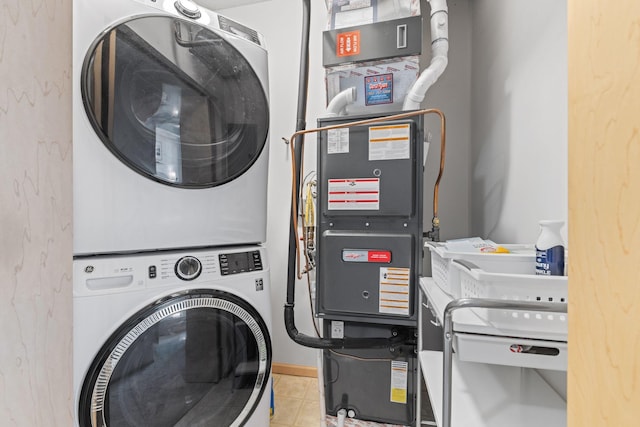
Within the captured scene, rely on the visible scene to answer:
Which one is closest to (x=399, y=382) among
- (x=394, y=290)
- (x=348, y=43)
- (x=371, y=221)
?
(x=394, y=290)

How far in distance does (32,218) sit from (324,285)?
3.45 ft

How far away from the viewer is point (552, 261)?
2.10ft

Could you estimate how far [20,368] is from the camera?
0.45 m

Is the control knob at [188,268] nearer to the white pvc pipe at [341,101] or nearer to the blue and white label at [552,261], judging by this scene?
the white pvc pipe at [341,101]

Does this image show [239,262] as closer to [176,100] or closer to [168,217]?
[168,217]

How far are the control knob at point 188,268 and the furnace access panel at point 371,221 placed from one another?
0.52m

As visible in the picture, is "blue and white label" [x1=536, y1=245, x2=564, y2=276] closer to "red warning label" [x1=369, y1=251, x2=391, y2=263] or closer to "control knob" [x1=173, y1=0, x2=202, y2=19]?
"red warning label" [x1=369, y1=251, x2=391, y2=263]

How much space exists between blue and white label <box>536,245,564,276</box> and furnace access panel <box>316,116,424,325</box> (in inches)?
24.3

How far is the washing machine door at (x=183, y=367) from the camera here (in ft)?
3.06

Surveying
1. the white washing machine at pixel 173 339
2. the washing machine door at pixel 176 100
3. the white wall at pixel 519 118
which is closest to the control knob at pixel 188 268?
the white washing machine at pixel 173 339

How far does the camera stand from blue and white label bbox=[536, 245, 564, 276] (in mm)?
636

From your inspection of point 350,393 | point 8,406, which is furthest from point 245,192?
point 350,393

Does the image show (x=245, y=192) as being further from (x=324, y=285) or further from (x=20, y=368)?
(x=20, y=368)

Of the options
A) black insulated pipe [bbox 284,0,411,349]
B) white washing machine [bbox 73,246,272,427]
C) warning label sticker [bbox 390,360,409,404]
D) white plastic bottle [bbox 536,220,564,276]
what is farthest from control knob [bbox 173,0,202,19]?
warning label sticker [bbox 390,360,409,404]
